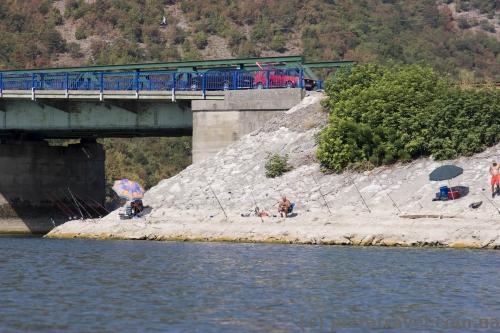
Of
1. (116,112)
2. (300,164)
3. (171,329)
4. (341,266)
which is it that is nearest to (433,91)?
(300,164)

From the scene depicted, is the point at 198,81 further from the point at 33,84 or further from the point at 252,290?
the point at 252,290

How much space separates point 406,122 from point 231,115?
11.1 m

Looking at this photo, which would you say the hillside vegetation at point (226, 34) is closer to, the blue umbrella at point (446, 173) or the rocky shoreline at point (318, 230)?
the rocky shoreline at point (318, 230)

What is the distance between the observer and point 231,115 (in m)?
60.6

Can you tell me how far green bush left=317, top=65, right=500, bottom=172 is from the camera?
52.2 m

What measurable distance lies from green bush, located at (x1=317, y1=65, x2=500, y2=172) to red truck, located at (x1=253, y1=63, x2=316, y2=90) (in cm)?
476

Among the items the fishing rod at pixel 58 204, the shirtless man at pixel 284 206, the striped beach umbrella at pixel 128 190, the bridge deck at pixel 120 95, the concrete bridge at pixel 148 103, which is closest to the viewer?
the shirtless man at pixel 284 206

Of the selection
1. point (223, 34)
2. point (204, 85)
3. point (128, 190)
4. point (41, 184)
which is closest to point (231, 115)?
point (204, 85)

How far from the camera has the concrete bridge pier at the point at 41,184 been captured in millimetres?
74062

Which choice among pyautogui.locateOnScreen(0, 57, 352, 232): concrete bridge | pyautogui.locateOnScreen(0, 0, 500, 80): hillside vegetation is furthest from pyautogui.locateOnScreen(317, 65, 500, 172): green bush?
pyautogui.locateOnScreen(0, 0, 500, 80): hillside vegetation

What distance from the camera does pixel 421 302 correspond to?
1086 inches

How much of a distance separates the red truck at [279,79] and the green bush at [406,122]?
4758mm

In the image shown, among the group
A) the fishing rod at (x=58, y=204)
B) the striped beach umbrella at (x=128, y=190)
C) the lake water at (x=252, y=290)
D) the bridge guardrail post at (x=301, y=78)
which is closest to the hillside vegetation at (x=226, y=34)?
the fishing rod at (x=58, y=204)

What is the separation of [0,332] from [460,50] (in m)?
144
